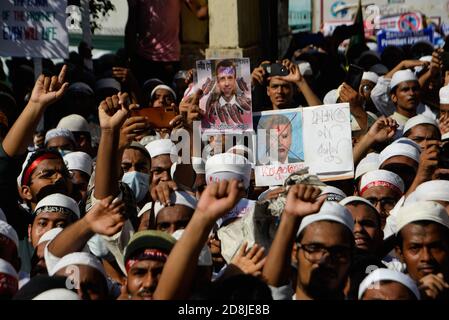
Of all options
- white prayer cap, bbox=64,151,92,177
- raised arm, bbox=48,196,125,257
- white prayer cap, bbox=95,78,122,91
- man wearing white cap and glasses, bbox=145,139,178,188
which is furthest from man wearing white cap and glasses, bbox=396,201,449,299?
white prayer cap, bbox=95,78,122,91

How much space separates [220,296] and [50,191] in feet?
8.68

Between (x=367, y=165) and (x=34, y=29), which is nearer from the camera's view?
(x=367, y=165)

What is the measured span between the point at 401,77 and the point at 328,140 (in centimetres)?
219

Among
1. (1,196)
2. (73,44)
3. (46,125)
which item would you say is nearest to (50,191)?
(1,196)

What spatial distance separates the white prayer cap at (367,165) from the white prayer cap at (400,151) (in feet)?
0.22

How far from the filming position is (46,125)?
34.9 feet

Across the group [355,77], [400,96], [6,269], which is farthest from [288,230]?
[355,77]

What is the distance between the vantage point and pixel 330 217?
529cm

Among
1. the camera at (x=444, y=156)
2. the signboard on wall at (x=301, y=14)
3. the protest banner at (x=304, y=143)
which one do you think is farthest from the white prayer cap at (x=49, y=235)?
the signboard on wall at (x=301, y=14)

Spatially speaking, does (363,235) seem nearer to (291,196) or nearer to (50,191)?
(291,196)

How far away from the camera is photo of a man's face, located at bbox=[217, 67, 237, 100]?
8.05 metres

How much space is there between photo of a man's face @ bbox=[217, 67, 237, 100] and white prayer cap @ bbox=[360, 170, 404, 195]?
1.33 meters

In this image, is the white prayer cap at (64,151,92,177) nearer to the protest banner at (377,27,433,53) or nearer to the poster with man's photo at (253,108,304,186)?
the poster with man's photo at (253,108,304,186)

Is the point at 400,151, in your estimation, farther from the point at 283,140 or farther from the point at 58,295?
→ the point at 58,295
